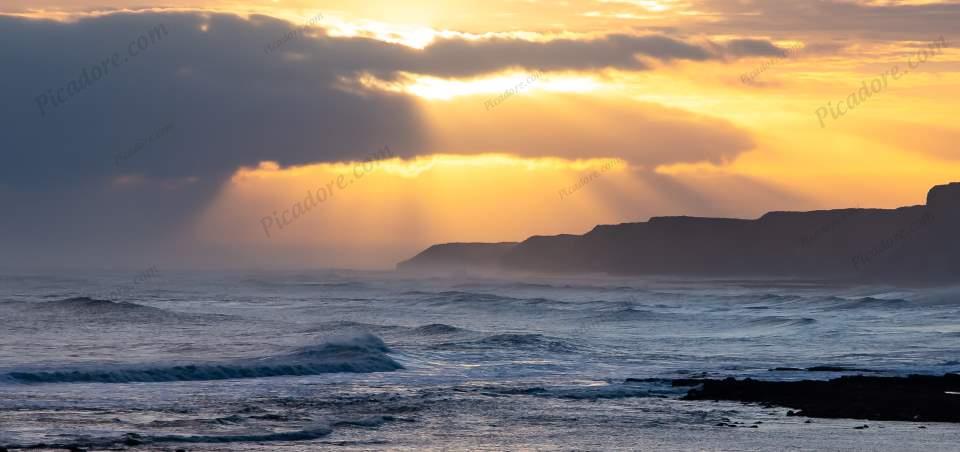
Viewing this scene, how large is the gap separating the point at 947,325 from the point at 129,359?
118 feet

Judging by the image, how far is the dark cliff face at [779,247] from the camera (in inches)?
5054

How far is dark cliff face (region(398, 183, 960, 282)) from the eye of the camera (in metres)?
128

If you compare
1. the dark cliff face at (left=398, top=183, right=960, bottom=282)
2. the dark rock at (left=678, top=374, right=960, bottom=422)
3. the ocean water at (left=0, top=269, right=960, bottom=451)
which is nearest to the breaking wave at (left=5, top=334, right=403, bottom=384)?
the ocean water at (left=0, top=269, right=960, bottom=451)

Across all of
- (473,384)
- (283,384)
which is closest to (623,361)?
(473,384)

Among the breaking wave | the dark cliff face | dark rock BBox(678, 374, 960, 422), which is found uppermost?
the dark cliff face

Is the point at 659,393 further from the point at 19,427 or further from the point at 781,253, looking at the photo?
the point at 781,253

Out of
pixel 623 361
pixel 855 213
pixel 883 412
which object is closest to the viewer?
pixel 883 412

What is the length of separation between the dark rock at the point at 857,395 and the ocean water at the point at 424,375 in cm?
84

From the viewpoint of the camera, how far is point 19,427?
18250 millimetres

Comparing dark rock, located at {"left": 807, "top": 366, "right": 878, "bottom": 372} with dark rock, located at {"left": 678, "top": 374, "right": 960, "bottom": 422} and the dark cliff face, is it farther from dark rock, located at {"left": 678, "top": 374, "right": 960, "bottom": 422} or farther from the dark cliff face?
the dark cliff face

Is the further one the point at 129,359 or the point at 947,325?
the point at 947,325

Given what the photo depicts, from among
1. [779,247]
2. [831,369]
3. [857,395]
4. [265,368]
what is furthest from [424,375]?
[779,247]

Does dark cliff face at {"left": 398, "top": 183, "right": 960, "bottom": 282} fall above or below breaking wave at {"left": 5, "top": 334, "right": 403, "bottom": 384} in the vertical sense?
above

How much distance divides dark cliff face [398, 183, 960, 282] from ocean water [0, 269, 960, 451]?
243 ft
